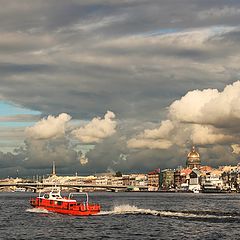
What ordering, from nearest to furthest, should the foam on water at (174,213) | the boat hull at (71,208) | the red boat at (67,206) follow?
1. the foam on water at (174,213)
2. the boat hull at (71,208)
3. the red boat at (67,206)

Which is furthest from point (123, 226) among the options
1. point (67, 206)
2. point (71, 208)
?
point (67, 206)

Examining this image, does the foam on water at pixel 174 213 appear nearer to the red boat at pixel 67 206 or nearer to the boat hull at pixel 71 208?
the boat hull at pixel 71 208

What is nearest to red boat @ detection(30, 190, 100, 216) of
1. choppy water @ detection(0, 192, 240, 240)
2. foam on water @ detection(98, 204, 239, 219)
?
choppy water @ detection(0, 192, 240, 240)

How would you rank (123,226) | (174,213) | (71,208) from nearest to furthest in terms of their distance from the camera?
1. (123,226)
2. (174,213)
3. (71,208)

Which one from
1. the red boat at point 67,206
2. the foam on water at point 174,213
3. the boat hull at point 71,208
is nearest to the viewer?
the foam on water at point 174,213

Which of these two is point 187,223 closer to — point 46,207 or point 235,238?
point 235,238

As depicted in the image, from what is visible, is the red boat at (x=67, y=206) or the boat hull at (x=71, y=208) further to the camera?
the red boat at (x=67, y=206)

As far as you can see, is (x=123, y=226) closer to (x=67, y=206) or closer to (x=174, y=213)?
(x=174, y=213)

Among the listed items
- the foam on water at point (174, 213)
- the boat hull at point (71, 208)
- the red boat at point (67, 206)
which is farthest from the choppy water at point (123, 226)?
the red boat at point (67, 206)

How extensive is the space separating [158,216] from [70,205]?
23.7 meters

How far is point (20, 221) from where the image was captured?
→ 133500mm

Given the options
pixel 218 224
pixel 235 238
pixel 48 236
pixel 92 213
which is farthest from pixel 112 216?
pixel 235 238

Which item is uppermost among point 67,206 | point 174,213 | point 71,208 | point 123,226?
point 67,206

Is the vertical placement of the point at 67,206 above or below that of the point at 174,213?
above
